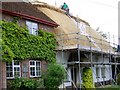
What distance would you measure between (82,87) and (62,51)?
3823 millimetres

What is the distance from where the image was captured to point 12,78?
21.5 m

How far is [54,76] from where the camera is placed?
22344mm

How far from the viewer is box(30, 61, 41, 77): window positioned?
2397cm

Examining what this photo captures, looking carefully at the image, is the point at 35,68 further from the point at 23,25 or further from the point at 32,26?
the point at 23,25

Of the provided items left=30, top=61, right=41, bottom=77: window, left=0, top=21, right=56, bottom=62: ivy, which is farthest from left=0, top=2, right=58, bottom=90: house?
left=0, top=21, right=56, bottom=62: ivy

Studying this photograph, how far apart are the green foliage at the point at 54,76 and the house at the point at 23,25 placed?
178cm

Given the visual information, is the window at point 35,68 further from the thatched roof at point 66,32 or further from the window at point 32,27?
the thatched roof at point 66,32

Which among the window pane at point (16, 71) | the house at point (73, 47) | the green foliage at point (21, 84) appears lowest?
the green foliage at point (21, 84)

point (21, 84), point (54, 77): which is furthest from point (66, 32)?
point (21, 84)

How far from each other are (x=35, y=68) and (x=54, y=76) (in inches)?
103

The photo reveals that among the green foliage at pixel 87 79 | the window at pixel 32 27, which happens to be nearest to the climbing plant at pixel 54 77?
the window at pixel 32 27

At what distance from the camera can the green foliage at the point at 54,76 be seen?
22.2 meters

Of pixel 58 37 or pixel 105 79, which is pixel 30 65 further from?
pixel 105 79

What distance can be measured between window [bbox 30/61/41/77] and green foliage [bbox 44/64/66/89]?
5.56ft
